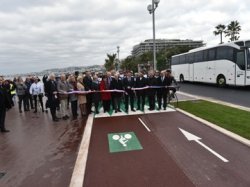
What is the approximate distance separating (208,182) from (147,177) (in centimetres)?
117

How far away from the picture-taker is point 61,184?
5.38 metres

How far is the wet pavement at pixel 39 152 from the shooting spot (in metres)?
5.75

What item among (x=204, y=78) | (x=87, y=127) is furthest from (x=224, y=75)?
(x=87, y=127)

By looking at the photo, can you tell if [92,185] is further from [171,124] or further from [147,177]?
[171,124]

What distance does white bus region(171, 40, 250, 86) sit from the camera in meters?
20.6

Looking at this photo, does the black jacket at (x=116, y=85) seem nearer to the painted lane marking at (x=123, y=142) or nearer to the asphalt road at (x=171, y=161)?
the asphalt road at (x=171, y=161)

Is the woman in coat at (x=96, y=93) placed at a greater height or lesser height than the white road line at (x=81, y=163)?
greater

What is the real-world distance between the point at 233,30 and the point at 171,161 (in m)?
74.3

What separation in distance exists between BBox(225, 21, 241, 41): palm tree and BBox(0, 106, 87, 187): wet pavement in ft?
229

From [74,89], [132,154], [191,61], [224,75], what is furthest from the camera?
[191,61]

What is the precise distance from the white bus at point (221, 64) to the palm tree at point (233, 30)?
1850 inches

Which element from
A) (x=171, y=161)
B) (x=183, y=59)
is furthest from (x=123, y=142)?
(x=183, y=59)

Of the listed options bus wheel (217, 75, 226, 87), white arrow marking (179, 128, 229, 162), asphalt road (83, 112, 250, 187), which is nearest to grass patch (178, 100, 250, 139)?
asphalt road (83, 112, 250, 187)

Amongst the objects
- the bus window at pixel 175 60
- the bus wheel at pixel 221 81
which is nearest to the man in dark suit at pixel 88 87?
the bus wheel at pixel 221 81
